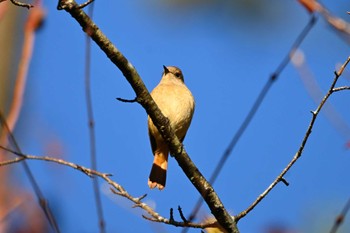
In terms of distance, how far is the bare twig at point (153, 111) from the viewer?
280cm

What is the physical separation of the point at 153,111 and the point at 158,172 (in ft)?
5.27

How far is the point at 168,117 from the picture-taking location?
4.92 meters

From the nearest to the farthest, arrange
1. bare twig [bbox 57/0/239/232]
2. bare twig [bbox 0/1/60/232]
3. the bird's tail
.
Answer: bare twig [bbox 0/1/60/232], bare twig [bbox 57/0/239/232], the bird's tail

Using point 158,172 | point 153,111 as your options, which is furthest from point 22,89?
point 158,172

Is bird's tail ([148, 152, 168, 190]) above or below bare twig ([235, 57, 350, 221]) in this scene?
above

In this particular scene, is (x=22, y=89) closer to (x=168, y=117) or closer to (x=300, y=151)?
(x=300, y=151)

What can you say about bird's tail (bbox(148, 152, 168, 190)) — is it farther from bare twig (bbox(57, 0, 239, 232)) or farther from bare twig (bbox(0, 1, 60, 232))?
bare twig (bbox(0, 1, 60, 232))

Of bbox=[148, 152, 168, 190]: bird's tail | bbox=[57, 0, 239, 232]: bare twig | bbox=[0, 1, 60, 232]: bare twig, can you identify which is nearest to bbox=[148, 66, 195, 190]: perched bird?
bbox=[148, 152, 168, 190]: bird's tail

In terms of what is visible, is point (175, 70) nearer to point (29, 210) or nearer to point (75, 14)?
point (75, 14)

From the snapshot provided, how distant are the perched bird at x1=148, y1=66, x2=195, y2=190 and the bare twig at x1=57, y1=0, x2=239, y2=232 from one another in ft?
4.04

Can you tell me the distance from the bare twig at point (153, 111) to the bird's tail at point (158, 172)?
127 centimetres

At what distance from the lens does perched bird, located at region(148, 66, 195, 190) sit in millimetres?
4887

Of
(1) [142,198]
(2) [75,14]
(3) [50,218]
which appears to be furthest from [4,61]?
(3) [50,218]

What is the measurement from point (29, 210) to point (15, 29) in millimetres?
1202
